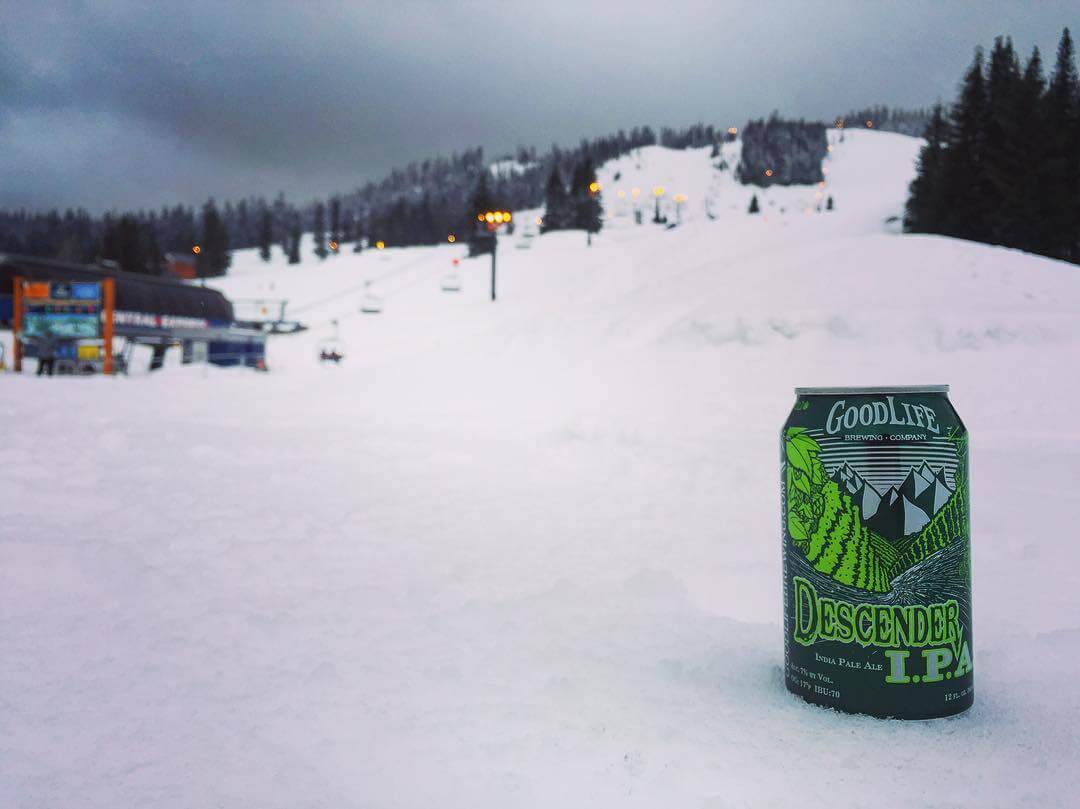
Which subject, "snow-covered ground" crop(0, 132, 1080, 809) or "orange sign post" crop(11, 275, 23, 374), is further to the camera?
"orange sign post" crop(11, 275, 23, 374)

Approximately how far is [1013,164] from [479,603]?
45.3 metres

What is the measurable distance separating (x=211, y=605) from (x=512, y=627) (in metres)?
1.43

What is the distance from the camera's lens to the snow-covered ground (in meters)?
2.14

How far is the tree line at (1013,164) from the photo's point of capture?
3744 centimetres

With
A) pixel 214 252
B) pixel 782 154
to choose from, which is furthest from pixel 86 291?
pixel 782 154

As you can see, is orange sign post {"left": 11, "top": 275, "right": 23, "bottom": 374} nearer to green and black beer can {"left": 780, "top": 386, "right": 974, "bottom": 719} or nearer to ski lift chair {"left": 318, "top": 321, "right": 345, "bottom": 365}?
ski lift chair {"left": 318, "top": 321, "right": 345, "bottom": 365}

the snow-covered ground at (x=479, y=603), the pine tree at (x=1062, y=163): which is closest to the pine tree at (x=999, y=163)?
the pine tree at (x=1062, y=163)

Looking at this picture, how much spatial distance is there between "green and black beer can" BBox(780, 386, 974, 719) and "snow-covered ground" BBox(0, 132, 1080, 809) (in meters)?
0.14

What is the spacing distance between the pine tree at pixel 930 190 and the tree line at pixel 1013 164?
8 centimetres

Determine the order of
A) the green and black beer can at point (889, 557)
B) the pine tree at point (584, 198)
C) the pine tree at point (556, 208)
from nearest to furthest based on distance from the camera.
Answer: the green and black beer can at point (889, 557), the pine tree at point (584, 198), the pine tree at point (556, 208)

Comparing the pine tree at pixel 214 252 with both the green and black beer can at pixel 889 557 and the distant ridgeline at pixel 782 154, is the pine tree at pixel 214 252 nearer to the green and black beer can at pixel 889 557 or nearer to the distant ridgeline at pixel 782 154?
the green and black beer can at pixel 889 557

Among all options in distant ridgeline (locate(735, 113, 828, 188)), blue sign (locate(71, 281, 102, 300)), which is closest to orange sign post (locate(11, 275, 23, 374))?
blue sign (locate(71, 281, 102, 300))

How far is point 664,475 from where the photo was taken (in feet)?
21.2

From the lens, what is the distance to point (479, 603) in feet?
12.2
